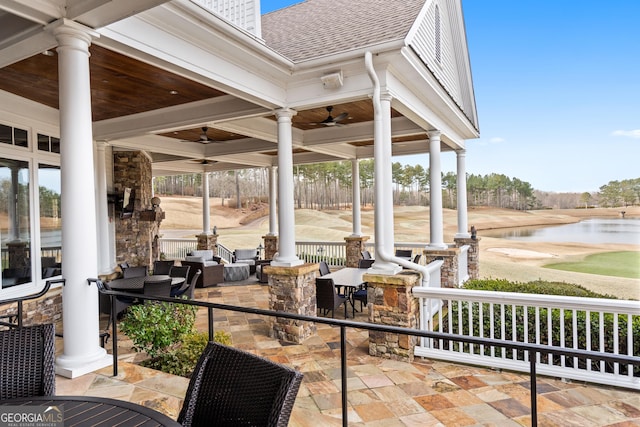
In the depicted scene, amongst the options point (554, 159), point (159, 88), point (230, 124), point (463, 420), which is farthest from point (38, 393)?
point (554, 159)

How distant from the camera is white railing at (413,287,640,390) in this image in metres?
3.69

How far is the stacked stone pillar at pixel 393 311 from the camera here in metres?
4.42

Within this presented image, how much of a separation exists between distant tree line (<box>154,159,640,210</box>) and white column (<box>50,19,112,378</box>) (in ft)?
26.4

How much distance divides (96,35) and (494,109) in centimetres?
1923

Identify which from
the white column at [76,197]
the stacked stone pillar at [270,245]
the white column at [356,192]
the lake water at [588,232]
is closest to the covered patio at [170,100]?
the white column at [76,197]

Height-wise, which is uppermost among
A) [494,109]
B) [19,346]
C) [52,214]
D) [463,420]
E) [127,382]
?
[494,109]

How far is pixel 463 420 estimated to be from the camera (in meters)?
3.02

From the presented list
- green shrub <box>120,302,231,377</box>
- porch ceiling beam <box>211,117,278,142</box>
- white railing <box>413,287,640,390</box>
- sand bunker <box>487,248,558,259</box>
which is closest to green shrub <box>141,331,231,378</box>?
green shrub <box>120,302,231,377</box>

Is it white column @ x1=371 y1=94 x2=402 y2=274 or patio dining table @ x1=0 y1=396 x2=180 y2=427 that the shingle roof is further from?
patio dining table @ x1=0 y1=396 x2=180 y2=427

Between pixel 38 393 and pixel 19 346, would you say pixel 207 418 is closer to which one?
pixel 38 393

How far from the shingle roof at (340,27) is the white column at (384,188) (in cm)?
81

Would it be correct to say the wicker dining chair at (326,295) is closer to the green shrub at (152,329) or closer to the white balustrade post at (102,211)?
the green shrub at (152,329)

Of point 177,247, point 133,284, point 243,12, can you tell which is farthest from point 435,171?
point 177,247

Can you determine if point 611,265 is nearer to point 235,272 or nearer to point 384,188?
point 384,188
